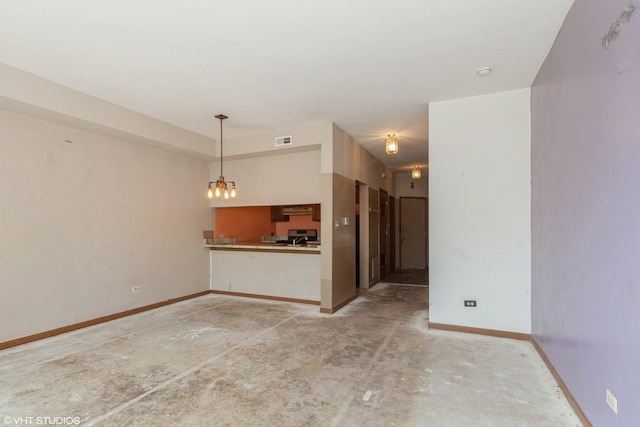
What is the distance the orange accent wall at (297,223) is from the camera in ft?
25.9

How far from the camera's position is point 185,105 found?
4.05m

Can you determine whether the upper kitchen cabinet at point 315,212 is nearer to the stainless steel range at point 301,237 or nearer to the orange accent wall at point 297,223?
the orange accent wall at point 297,223

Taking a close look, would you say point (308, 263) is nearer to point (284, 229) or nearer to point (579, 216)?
point (284, 229)

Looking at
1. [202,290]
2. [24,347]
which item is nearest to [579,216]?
[24,347]

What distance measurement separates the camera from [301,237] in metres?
6.11

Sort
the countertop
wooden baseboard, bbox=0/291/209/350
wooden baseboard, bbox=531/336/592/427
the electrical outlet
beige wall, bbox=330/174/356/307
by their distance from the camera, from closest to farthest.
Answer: the electrical outlet → wooden baseboard, bbox=531/336/592/427 → wooden baseboard, bbox=0/291/209/350 → beige wall, bbox=330/174/356/307 → the countertop

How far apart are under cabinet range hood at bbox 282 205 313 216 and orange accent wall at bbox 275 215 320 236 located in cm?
27

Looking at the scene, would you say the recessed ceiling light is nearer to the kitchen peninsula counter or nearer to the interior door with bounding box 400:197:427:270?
the kitchen peninsula counter

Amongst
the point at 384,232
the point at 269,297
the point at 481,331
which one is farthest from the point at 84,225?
the point at 384,232

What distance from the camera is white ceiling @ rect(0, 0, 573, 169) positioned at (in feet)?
7.46

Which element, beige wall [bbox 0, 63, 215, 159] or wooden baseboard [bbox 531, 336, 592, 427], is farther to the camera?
beige wall [bbox 0, 63, 215, 159]

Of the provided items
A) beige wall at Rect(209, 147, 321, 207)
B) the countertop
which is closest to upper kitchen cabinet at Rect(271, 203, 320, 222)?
the countertop

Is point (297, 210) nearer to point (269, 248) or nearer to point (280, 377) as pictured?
point (269, 248)

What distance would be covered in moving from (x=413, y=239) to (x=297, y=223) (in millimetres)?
3460
